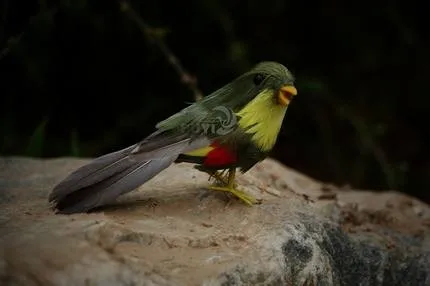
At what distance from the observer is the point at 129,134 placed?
3916 millimetres

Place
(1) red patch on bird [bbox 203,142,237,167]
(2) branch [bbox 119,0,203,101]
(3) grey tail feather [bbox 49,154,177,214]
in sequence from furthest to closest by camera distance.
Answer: (2) branch [bbox 119,0,203,101] < (1) red patch on bird [bbox 203,142,237,167] < (3) grey tail feather [bbox 49,154,177,214]

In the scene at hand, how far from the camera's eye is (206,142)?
1961mm

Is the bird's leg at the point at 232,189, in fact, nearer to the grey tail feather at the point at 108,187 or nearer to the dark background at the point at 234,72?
the grey tail feather at the point at 108,187

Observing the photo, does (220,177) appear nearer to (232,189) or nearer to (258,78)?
(232,189)

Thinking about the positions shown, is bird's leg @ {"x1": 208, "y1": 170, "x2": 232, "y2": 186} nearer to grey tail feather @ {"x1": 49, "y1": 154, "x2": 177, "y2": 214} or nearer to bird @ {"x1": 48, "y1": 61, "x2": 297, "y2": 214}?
bird @ {"x1": 48, "y1": 61, "x2": 297, "y2": 214}

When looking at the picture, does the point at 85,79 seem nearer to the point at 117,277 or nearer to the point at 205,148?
the point at 205,148

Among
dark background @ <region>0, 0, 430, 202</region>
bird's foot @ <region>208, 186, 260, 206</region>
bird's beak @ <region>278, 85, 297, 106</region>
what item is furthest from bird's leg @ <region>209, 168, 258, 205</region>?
dark background @ <region>0, 0, 430, 202</region>

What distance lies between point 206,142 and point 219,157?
0.19 ft

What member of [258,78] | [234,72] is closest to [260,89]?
[258,78]

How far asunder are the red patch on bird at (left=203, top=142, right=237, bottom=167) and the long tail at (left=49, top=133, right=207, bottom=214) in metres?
0.04

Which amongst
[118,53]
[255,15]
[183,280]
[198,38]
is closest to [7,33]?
[118,53]

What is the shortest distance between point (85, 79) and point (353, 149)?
161 centimetres

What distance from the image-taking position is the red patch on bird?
1.97 m

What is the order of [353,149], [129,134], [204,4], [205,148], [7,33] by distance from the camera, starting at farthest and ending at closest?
1. [353,149]
2. [129,134]
3. [204,4]
4. [7,33]
5. [205,148]
